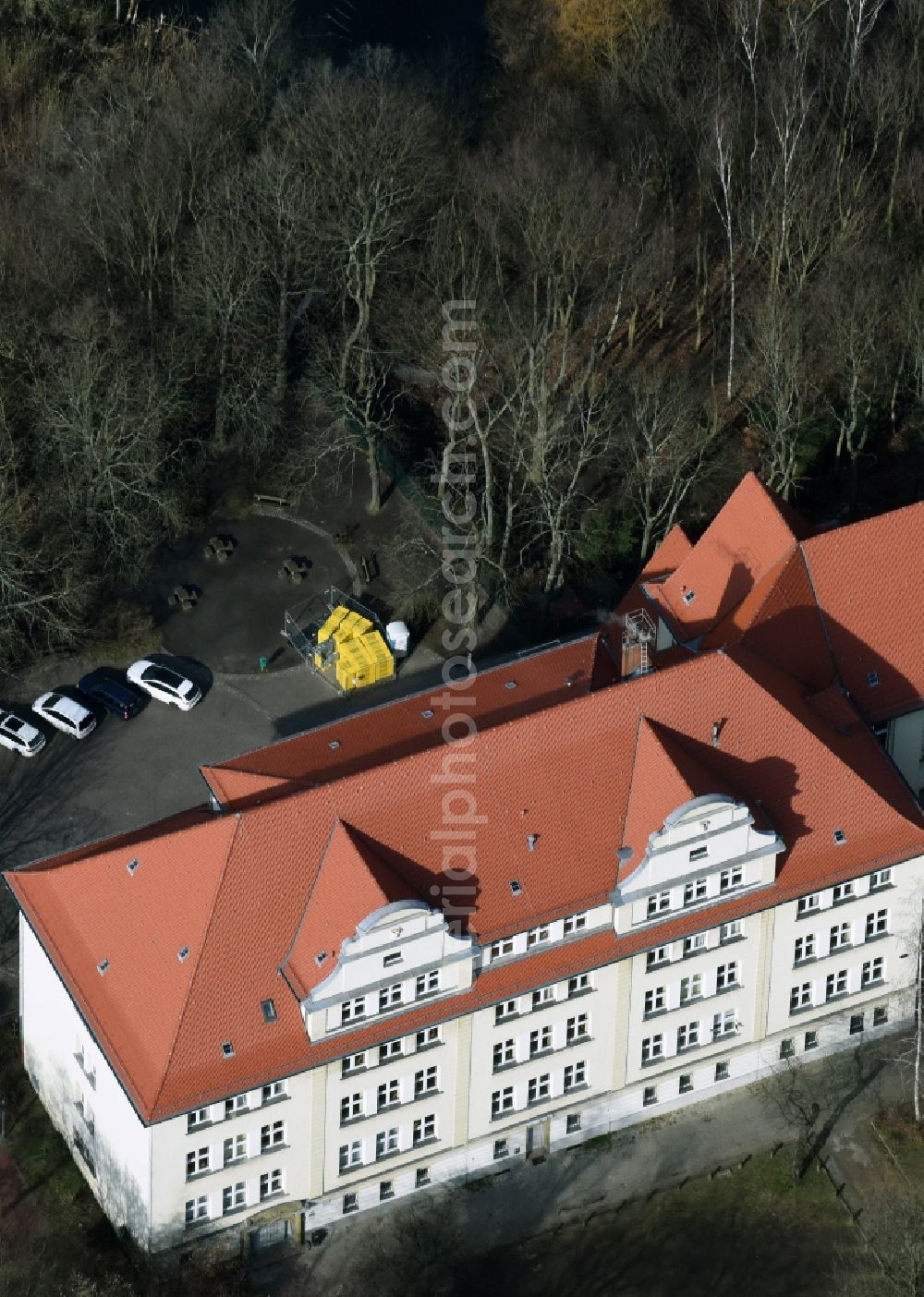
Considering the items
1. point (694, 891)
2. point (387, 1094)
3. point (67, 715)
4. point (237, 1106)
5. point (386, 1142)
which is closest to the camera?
point (237, 1106)

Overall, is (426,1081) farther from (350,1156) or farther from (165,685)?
(165,685)

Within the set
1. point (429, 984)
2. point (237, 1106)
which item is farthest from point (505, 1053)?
point (237, 1106)

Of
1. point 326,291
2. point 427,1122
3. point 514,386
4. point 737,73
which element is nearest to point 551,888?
point 427,1122

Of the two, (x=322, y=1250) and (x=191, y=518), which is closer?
(x=322, y=1250)

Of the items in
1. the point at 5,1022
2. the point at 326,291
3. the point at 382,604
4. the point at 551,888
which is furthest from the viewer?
the point at 326,291

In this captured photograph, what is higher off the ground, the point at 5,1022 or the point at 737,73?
the point at 737,73

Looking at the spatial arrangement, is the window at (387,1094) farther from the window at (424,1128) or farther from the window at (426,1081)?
the window at (424,1128)

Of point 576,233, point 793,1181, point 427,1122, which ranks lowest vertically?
point 793,1181

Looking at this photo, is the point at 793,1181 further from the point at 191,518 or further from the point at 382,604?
the point at 191,518
